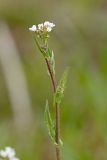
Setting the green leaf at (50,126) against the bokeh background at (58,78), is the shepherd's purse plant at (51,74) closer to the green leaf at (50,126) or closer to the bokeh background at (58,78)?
the green leaf at (50,126)

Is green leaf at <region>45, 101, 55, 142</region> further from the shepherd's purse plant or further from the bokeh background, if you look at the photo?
the bokeh background

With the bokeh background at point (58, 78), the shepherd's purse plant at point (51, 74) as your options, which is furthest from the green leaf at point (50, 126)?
the bokeh background at point (58, 78)

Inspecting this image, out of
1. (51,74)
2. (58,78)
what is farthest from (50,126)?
(58,78)

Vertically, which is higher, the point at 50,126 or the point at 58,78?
the point at 58,78

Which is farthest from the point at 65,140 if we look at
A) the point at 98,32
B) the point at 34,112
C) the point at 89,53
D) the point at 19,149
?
the point at 98,32

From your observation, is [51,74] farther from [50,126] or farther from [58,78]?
[58,78]

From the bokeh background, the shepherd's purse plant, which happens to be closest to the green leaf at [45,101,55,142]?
the shepherd's purse plant

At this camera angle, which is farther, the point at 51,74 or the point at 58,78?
the point at 58,78

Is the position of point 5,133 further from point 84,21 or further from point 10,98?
point 84,21
